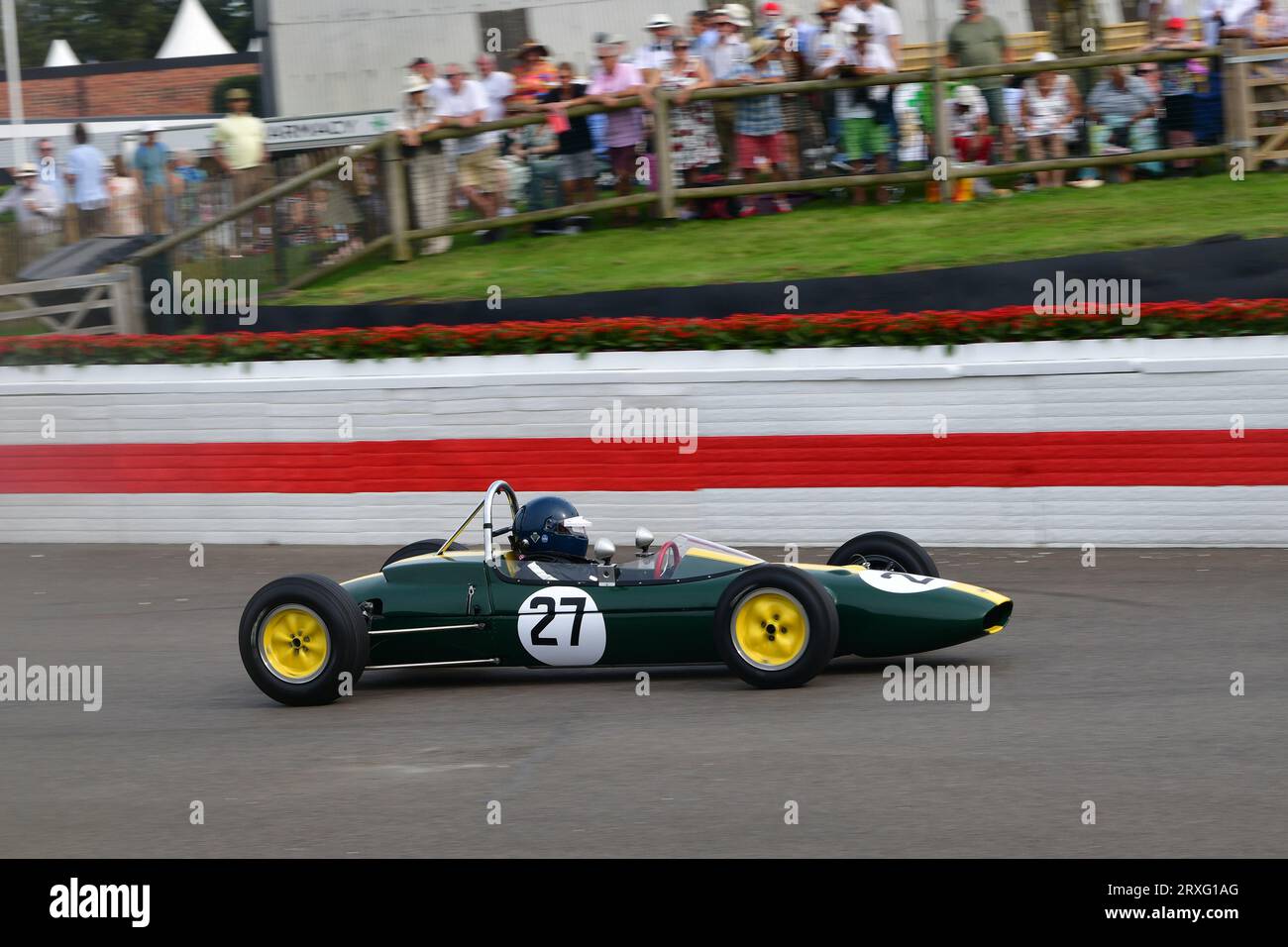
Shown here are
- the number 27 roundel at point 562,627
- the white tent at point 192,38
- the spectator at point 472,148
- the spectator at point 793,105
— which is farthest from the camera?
the white tent at point 192,38

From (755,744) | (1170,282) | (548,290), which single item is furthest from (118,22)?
(755,744)

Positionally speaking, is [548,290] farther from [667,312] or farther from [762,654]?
[762,654]

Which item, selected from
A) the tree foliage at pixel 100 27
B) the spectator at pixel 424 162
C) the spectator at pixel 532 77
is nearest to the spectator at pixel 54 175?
the spectator at pixel 424 162

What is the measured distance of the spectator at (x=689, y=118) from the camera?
15.3 meters

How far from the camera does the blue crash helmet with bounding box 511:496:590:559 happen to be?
8055 mm

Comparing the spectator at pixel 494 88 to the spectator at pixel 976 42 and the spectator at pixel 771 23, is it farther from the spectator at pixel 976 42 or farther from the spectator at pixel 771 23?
the spectator at pixel 976 42

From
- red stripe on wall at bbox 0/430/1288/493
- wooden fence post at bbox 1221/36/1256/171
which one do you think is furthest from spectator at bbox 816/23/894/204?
red stripe on wall at bbox 0/430/1288/493

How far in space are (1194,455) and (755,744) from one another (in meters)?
5.89

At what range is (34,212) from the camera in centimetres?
1708

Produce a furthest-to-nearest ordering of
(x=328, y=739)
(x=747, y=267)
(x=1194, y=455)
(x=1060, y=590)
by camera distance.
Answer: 1. (x=747, y=267)
2. (x=1194, y=455)
3. (x=1060, y=590)
4. (x=328, y=739)

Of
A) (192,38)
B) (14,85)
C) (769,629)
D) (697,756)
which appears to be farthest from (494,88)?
(192,38)

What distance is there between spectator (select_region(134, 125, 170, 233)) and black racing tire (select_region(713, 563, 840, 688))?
417 inches

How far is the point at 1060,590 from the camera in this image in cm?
1005

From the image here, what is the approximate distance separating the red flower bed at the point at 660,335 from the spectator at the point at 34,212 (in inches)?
69.4
